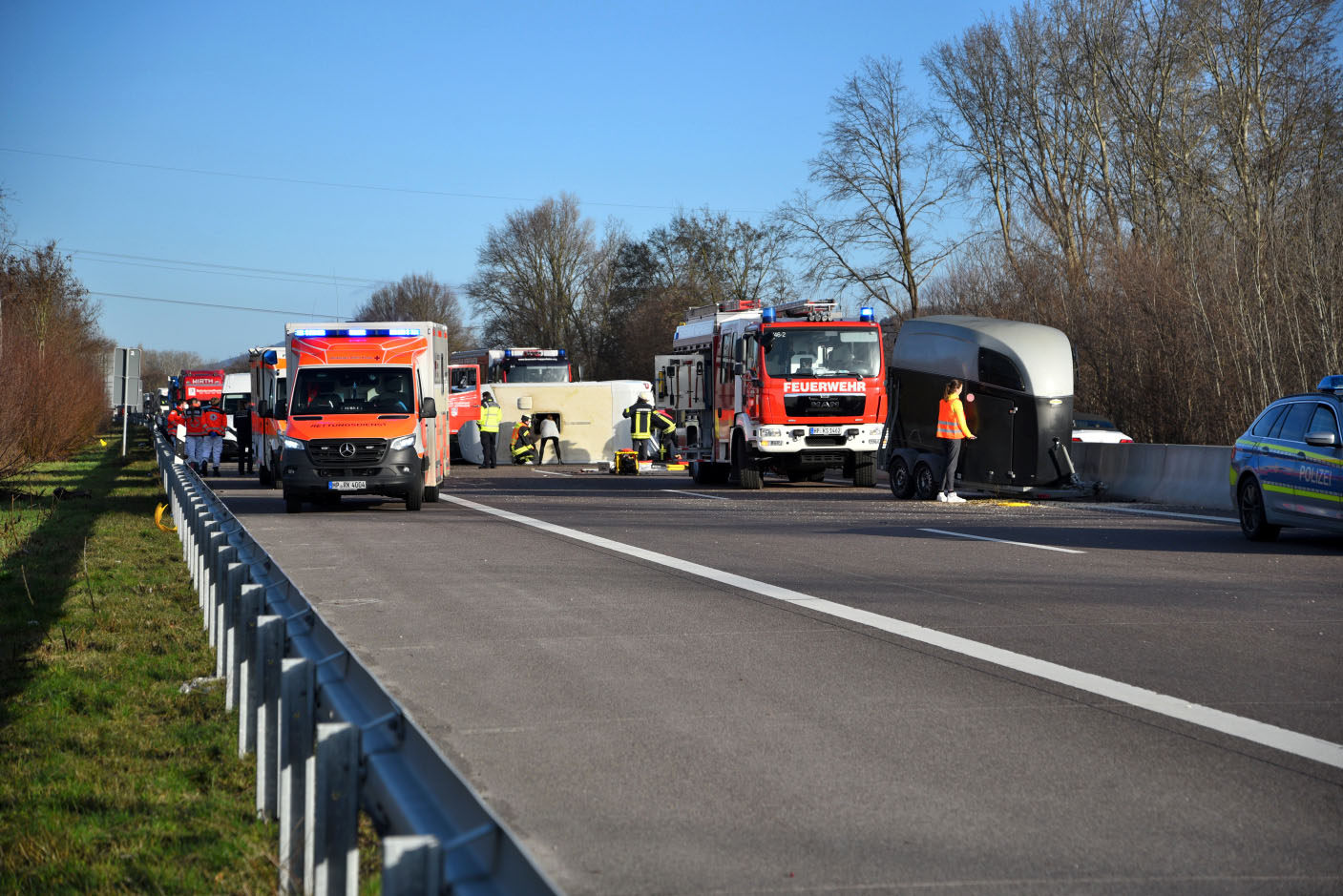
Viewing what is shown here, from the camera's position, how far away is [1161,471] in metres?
22.8

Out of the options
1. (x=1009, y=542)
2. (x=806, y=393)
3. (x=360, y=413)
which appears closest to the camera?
(x=1009, y=542)

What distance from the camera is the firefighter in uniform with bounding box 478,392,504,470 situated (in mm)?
40562

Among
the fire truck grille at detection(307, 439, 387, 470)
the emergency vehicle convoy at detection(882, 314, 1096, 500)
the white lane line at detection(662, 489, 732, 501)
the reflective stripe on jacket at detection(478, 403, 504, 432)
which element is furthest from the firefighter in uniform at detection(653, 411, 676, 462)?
the fire truck grille at detection(307, 439, 387, 470)

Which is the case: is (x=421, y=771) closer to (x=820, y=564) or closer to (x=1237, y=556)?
(x=820, y=564)

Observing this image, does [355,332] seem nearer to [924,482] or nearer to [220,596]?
[924,482]

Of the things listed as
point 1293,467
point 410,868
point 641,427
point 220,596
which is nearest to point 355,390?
point 1293,467

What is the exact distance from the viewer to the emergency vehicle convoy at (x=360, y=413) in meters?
21.3

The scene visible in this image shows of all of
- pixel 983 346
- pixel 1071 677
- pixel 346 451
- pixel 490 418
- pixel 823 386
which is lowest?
pixel 1071 677

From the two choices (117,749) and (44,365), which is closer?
(117,749)

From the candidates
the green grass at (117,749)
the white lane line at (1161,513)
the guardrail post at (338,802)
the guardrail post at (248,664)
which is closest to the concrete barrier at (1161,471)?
the white lane line at (1161,513)

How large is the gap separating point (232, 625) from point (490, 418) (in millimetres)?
33762

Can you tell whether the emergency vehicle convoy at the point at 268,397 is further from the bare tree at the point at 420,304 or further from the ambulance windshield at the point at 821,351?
the bare tree at the point at 420,304

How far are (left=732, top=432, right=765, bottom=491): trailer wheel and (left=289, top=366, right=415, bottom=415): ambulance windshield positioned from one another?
7.57 m

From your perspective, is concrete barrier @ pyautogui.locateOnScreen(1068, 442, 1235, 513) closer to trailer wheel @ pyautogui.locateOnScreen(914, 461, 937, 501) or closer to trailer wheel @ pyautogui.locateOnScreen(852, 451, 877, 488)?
trailer wheel @ pyautogui.locateOnScreen(914, 461, 937, 501)
